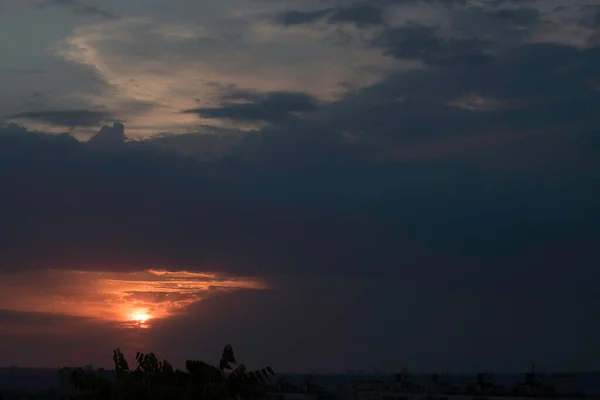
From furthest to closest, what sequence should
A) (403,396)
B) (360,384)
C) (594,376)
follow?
(594,376), (360,384), (403,396)

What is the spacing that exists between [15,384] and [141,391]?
111835mm

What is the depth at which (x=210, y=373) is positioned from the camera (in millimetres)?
34844

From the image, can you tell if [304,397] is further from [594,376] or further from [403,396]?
[594,376]

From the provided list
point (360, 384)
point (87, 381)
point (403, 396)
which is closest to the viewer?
point (87, 381)

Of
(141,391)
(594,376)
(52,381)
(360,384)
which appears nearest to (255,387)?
(141,391)

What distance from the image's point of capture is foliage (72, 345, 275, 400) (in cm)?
3331

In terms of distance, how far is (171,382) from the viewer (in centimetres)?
3469

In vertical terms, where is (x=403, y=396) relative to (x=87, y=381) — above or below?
below

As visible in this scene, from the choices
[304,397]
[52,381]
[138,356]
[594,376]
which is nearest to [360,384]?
[304,397]

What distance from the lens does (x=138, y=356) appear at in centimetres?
3612

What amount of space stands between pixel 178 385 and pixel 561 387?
206ft

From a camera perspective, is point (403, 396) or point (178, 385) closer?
point (178, 385)

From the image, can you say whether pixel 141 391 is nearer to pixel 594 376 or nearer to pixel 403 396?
pixel 403 396

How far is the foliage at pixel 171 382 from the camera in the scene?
33.3 m
